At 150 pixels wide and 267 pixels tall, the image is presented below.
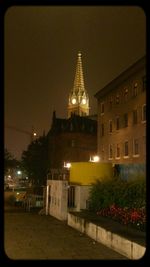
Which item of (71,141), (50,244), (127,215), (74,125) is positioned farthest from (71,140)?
(50,244)

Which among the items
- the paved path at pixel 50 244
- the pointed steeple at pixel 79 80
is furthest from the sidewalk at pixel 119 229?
the pointed steeple at pixel 79 80

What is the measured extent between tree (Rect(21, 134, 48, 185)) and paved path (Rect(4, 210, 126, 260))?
50971 mm

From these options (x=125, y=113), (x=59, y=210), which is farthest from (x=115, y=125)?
(x=59, y=210)

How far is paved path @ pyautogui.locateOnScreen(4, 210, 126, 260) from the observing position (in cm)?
990

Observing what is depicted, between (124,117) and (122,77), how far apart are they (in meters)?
4.54

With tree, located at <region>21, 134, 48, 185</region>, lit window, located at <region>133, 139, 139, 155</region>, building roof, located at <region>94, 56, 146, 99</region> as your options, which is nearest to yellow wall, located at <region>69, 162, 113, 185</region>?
building roof, located at <region>94, 56, 146, 99</region>

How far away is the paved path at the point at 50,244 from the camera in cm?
990

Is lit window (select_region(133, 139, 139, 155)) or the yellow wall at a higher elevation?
lit window (select_region(133, 139, 139, 155))

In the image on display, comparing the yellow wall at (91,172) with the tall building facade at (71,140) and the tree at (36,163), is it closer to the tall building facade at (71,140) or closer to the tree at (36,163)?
the tree at (36,163)

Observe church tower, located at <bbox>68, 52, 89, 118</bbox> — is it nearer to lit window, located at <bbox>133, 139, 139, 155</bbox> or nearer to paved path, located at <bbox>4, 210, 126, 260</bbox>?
lit window, located at <bbox>133, 139, 139, 155</bbox>

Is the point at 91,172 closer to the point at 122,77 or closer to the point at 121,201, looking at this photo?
the point at 121,201

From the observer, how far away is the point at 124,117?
5144 centimetres

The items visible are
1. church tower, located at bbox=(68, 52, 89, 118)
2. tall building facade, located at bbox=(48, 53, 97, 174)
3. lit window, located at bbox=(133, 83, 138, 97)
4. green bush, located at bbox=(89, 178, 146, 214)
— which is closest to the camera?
green bush, located at bbox=(89, 178, 146, 214)
